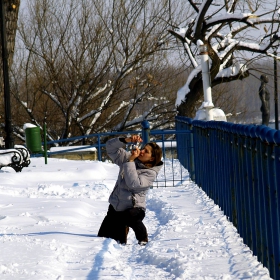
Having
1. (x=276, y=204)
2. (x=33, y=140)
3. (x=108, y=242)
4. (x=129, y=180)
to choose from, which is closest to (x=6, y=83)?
(x=33, y=140)

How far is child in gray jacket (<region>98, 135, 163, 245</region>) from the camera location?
19.7 feet

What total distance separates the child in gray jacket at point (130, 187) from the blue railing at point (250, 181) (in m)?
0.82

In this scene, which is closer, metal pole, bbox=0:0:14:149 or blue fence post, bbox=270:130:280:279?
blue fence post, bbox=270:130:280:279

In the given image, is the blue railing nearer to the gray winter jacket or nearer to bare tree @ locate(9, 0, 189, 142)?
the gray winter jacket

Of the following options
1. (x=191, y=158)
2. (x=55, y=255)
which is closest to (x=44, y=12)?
(x=191, y=158)

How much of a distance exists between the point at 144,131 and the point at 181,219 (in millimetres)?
3827

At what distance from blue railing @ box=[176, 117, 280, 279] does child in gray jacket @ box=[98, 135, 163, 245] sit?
2.69ft

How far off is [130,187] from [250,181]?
4.49ft

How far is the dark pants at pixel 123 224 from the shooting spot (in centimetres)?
625

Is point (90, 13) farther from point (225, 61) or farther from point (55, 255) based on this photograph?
point (55, 255)

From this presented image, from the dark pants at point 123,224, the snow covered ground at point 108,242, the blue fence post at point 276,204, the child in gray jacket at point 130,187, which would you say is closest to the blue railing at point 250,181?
the blue fence post at point 276,204

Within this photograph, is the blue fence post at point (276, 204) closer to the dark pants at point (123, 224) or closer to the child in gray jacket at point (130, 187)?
the child in gray jacket at point (130, 187)

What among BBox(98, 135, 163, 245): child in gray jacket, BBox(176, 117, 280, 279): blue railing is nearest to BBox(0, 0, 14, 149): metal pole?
BBox(176, 117, 280, 279): blue railing

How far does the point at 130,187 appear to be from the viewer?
19.7 feet
